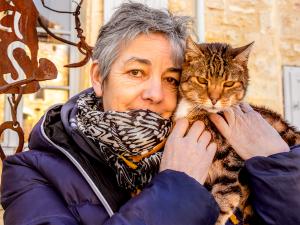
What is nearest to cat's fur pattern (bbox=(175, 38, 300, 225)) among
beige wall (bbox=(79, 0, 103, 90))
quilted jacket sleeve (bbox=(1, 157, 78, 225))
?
quilted jacket sleeve (bbox=(1, 157, 78, 225))

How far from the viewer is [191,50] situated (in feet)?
6.42

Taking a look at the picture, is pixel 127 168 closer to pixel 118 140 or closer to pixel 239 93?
pixel 118 140

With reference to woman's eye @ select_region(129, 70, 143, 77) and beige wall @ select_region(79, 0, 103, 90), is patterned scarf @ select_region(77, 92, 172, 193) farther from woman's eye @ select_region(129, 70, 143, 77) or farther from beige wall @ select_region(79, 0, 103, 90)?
beige wall @ select_region(79, 0, 103, 90)

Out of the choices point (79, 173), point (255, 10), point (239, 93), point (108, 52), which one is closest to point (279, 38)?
point (255, 10)

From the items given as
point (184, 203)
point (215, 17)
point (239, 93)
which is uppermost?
point (215, 17)

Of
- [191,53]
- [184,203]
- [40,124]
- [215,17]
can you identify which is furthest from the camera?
[215,17]

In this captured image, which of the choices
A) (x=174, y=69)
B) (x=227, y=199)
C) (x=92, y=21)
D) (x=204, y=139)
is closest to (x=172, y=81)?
(x=174, y=69)

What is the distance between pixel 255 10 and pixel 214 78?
237 cm

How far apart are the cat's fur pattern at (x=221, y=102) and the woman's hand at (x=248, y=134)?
4cm

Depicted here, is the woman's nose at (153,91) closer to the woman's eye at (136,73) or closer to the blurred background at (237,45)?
the woman's eye at (136,73)

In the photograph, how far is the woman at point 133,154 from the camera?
1443 mm

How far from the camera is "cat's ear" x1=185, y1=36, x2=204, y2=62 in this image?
1.92m

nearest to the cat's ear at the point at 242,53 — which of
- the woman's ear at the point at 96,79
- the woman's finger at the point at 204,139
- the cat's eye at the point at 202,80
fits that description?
the cat's eye at the point at 202,80

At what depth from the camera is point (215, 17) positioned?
4.09 meters
